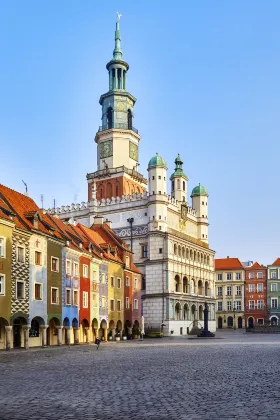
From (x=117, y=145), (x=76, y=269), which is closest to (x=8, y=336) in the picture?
(x=76, y=269)

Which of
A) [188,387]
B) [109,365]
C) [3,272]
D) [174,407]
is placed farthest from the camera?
[3,272]

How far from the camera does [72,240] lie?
53969mm

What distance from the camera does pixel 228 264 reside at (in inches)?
5290

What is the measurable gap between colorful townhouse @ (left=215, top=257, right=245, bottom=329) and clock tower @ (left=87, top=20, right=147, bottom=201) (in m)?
42.0

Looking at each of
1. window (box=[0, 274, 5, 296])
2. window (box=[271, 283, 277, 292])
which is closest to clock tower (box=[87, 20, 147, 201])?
window (box=[271, 283, 277, 292])

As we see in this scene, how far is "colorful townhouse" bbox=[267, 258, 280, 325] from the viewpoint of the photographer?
128 meters

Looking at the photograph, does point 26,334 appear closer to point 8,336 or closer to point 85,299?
point 8,336

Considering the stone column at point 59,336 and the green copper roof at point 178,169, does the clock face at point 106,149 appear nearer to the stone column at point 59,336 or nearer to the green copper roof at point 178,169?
the green copper roof at point 178,169

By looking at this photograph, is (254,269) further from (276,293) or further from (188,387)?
(188,387)

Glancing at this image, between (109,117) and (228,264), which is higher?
(109,117)

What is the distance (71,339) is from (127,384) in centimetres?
3476

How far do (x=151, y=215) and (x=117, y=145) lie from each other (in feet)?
53.5

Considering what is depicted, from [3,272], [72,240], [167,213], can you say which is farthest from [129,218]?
[3,272]

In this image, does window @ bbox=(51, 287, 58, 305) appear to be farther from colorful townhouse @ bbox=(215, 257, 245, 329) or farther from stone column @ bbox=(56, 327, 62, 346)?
colorful townhouse @ bbox=(215, 257, 245, 329)
